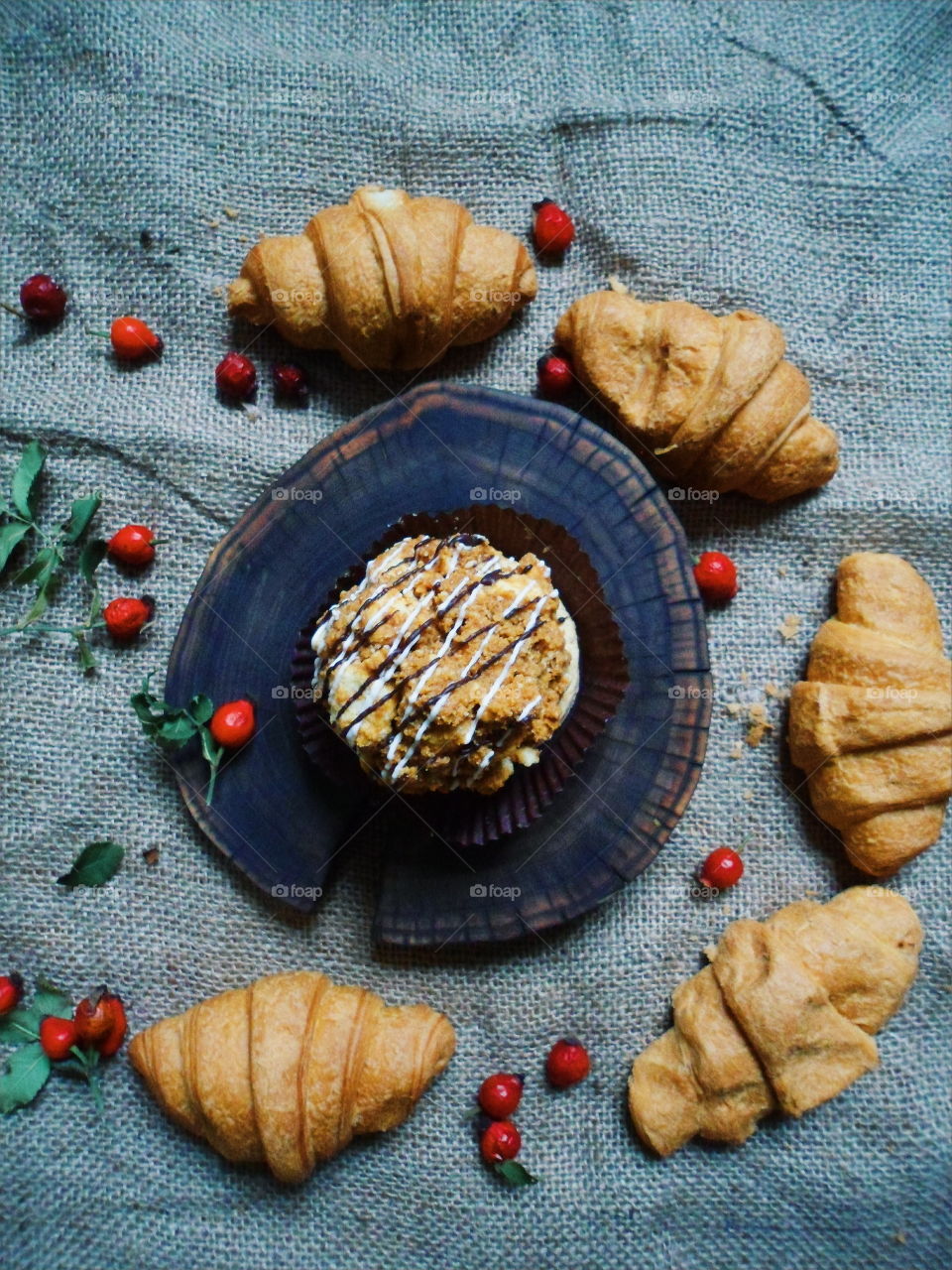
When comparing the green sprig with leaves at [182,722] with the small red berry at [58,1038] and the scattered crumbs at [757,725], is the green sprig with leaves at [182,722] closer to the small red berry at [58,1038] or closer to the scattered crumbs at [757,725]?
the small red berry at [58,1038]

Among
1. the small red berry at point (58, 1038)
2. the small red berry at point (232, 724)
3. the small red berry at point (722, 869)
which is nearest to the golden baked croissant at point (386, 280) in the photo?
the small red berry at point (232, 724)

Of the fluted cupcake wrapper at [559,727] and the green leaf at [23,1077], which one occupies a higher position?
the fluted cupcake wrapper at [559,727]

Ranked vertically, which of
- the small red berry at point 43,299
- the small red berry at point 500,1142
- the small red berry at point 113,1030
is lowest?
the small red berry at point 113,1030

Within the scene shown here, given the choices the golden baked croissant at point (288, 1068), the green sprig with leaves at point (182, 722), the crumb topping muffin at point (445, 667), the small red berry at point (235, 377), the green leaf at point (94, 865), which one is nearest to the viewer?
the crumb topping muffin at point (445, 667)

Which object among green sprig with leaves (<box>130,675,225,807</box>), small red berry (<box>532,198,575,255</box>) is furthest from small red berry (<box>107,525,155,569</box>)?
small red berry (<box>532,198,575,255</box>)

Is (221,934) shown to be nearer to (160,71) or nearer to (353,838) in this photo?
(353,838)

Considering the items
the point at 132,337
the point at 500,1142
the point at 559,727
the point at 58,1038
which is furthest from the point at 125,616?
the point at 500,1142

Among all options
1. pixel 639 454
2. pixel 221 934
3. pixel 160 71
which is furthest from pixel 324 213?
pixel 221 934

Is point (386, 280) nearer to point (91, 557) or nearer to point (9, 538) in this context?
point (91, 557)
